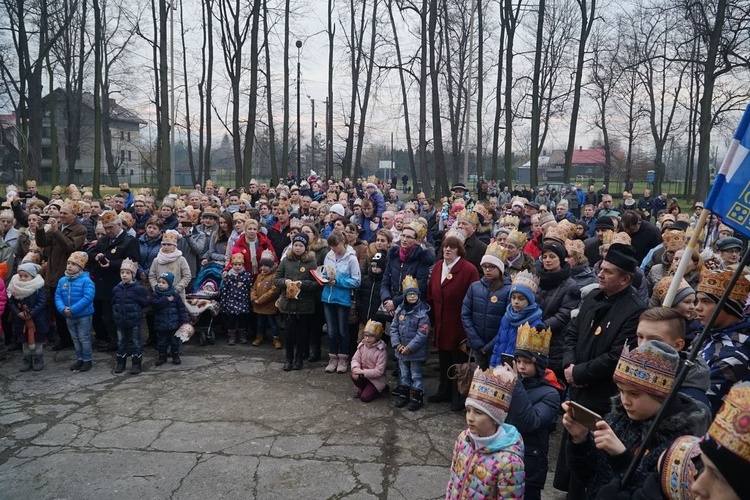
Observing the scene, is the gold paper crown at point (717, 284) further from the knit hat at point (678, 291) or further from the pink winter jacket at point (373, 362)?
the pink winter jacket at point (373, 362)

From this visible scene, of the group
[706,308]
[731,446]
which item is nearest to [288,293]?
[706,308]

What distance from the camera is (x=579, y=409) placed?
273 cm

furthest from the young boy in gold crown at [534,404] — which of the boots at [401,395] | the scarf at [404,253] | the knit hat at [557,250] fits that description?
the scarf at [404,253]

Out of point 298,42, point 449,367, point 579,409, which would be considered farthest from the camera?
point 298,42

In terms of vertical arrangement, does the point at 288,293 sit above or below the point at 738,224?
below

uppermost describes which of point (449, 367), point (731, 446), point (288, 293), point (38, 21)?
point (38, 21)

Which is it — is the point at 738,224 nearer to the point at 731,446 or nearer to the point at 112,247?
the point at 731,446

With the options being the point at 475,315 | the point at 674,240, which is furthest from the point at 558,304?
the point at 674,240

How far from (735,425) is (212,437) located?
5.08 metres

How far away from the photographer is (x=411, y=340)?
6512mm

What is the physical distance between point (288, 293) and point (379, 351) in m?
1.63

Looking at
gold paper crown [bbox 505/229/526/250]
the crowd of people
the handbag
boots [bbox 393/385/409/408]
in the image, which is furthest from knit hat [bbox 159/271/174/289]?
gold paper crown [bbox 505/229/526/250]

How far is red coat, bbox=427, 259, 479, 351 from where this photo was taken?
655 centimetres

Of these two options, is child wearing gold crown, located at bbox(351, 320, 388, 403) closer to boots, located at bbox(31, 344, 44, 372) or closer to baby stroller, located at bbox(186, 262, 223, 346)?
baby stroller, located at bbox(186, 262, 223, 346)
